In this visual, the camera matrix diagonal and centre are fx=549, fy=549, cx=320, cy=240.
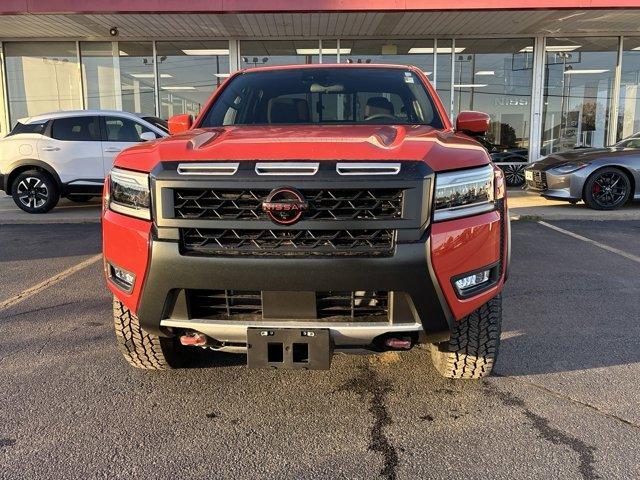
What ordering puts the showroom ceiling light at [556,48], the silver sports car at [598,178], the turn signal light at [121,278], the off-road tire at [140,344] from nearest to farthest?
the turn signal light at [121,278] → the off-road tire at [140,344] → the silver sports car at [598,178] → the showroom ceiling light at [556,48]

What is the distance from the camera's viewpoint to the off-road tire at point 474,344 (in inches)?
111

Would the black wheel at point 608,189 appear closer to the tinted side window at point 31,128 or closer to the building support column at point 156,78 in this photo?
the tinted side window at point 31,128

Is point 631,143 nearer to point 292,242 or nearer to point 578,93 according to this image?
point 578,93

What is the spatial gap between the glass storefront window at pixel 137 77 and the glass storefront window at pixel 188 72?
0.86 ft

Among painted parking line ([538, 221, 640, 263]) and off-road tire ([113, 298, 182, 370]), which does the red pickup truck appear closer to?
off-road tire ([113, 298, 182, 370])

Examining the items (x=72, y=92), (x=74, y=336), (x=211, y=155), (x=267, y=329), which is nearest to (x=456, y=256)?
(x=267, y=329)

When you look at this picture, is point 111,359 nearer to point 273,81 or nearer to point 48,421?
point 48,421

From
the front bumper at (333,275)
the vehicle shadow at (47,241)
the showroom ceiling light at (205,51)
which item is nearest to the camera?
the front bumper at (333,275)

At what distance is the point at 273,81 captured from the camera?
415cm

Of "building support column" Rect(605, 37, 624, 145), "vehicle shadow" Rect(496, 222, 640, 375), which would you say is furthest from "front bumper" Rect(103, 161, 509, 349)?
"building support column" Rect(605, 37, 624, 145)

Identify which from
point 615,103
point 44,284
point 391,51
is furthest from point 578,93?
point 44,284

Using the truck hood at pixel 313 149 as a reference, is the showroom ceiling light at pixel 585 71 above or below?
above

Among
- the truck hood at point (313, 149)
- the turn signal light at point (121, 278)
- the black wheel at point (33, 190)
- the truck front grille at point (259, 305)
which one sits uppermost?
the truck hood at point (313, 149)

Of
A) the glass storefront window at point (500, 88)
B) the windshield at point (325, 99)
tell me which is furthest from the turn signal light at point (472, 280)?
the glass storefront window at point (500, 88)
